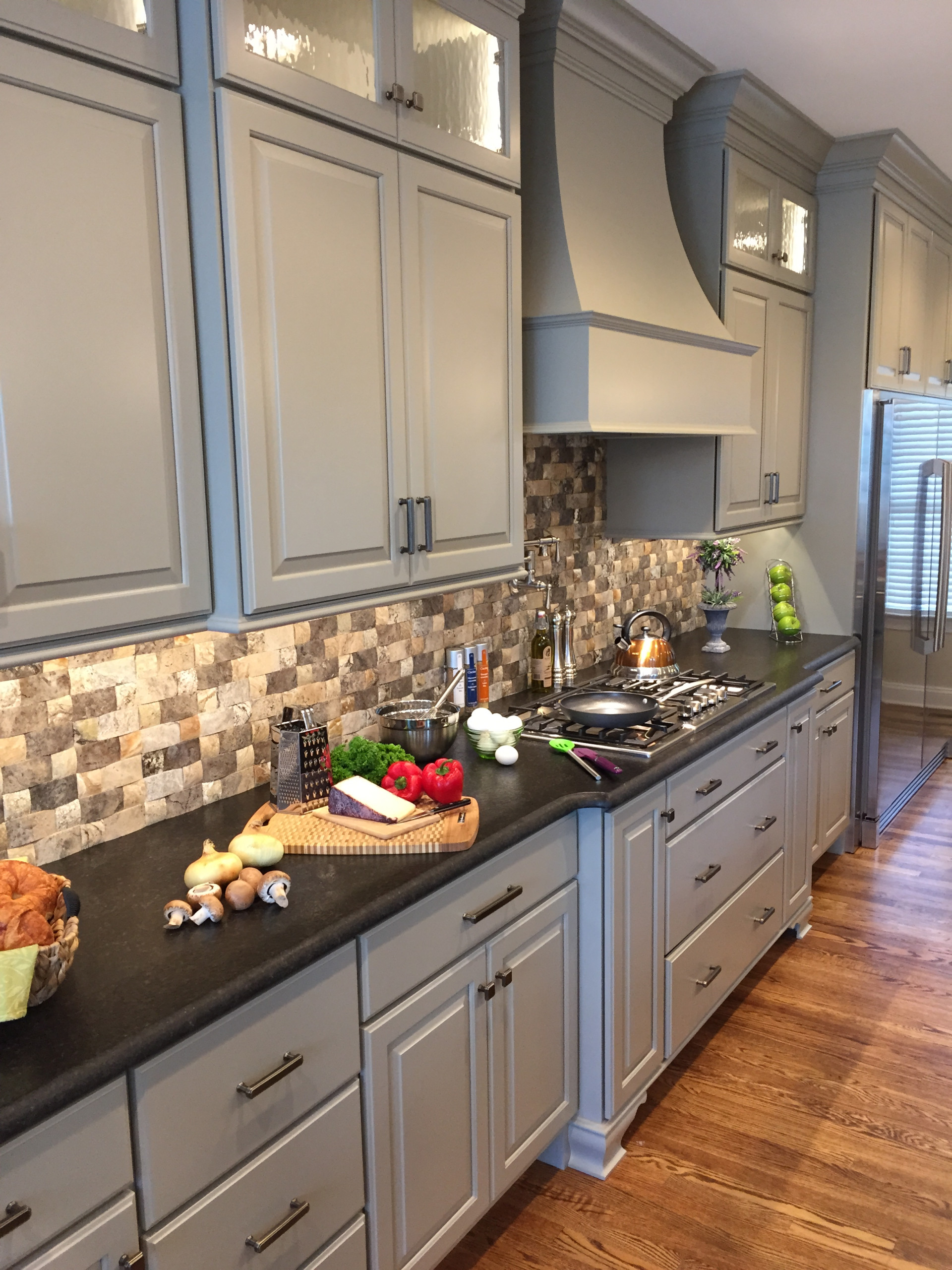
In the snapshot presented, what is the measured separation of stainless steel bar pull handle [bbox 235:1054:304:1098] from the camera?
1.46m

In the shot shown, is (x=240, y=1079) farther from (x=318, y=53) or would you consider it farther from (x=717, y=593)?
(x=717, y=593)

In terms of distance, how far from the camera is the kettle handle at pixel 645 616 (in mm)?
3271

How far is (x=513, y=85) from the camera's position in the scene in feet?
7.54

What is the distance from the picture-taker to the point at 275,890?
65.3 inches

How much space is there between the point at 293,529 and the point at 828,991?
2353 millimetres

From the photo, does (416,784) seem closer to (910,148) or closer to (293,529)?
(293,529)

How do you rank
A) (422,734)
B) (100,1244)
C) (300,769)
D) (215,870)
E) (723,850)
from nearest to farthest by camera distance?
(100,1244), (215,870), (300,769), (422,734), (723,850)

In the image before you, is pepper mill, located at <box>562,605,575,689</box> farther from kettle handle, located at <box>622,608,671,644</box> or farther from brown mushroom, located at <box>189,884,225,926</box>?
brown mushroom, located at <box>189,884,225,926</box>

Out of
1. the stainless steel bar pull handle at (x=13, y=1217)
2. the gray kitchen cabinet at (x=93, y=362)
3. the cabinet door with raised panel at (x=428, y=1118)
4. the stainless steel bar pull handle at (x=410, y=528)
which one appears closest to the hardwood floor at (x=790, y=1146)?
the cabinet door with raised panel at (x=428, y=1118)

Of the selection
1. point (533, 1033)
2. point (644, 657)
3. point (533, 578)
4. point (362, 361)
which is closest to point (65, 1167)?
point (533, 1033)

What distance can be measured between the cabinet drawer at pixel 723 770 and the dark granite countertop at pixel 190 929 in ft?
0.39

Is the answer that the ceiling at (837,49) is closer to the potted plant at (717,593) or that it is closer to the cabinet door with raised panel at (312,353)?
the cabinet door with raised panel at (312,353)

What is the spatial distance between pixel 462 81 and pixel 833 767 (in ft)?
8.78

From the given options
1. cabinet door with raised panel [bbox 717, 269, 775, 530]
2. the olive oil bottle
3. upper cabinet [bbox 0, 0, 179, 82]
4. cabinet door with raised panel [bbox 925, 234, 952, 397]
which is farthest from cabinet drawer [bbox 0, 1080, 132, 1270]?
cabinet door with raised panel [bbox 925, 234, 952, 397]
